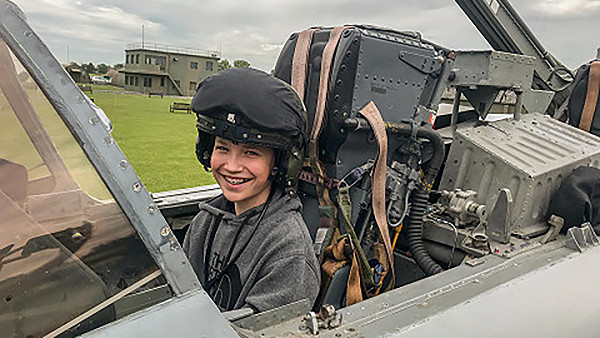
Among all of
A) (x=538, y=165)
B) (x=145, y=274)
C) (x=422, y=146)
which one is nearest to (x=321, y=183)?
(x=422, y=146)

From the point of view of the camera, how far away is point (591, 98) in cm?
303

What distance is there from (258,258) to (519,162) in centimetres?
148

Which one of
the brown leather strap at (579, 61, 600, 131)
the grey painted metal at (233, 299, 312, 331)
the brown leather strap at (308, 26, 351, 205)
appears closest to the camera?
the grey painted metal at (233, 299, 312, 331)

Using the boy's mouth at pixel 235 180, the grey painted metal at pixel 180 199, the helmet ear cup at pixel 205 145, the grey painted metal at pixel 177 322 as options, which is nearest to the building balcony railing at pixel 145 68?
the grey painted metal at pixel 180 199

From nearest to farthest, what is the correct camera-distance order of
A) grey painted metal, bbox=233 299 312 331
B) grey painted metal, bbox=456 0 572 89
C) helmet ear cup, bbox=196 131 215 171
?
grey painted metal, bbox=233 299 312 331 → helmet ear cup, bbox=196 131 215 171 → grey painted metal, bbox=456 0 572 89

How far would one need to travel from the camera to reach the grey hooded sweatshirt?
129 centimetres

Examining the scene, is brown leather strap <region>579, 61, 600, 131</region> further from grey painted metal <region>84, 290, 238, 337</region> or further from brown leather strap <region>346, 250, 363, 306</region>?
grey painted metal <region>84, 290, 238, 337</region>

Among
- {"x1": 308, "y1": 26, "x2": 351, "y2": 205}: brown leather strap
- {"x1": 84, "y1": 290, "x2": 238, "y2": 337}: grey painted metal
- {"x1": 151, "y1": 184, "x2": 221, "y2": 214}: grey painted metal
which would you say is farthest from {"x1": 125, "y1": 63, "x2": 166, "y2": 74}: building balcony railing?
{"x1": 84, "y1": 290, "x2": 238, "y2": 337}: grey painted metal

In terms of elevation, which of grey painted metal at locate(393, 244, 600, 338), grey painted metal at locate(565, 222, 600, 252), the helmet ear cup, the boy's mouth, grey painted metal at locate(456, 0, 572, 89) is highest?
grey painted metal at locate(456, 0, 572, 89)

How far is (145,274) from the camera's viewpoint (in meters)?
0.91

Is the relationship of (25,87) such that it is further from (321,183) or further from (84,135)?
(321,183)

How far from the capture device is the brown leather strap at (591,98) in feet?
9.74

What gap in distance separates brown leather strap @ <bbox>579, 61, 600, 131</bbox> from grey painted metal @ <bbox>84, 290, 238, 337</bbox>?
302 centimetres

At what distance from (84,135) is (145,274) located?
0.30 metres
